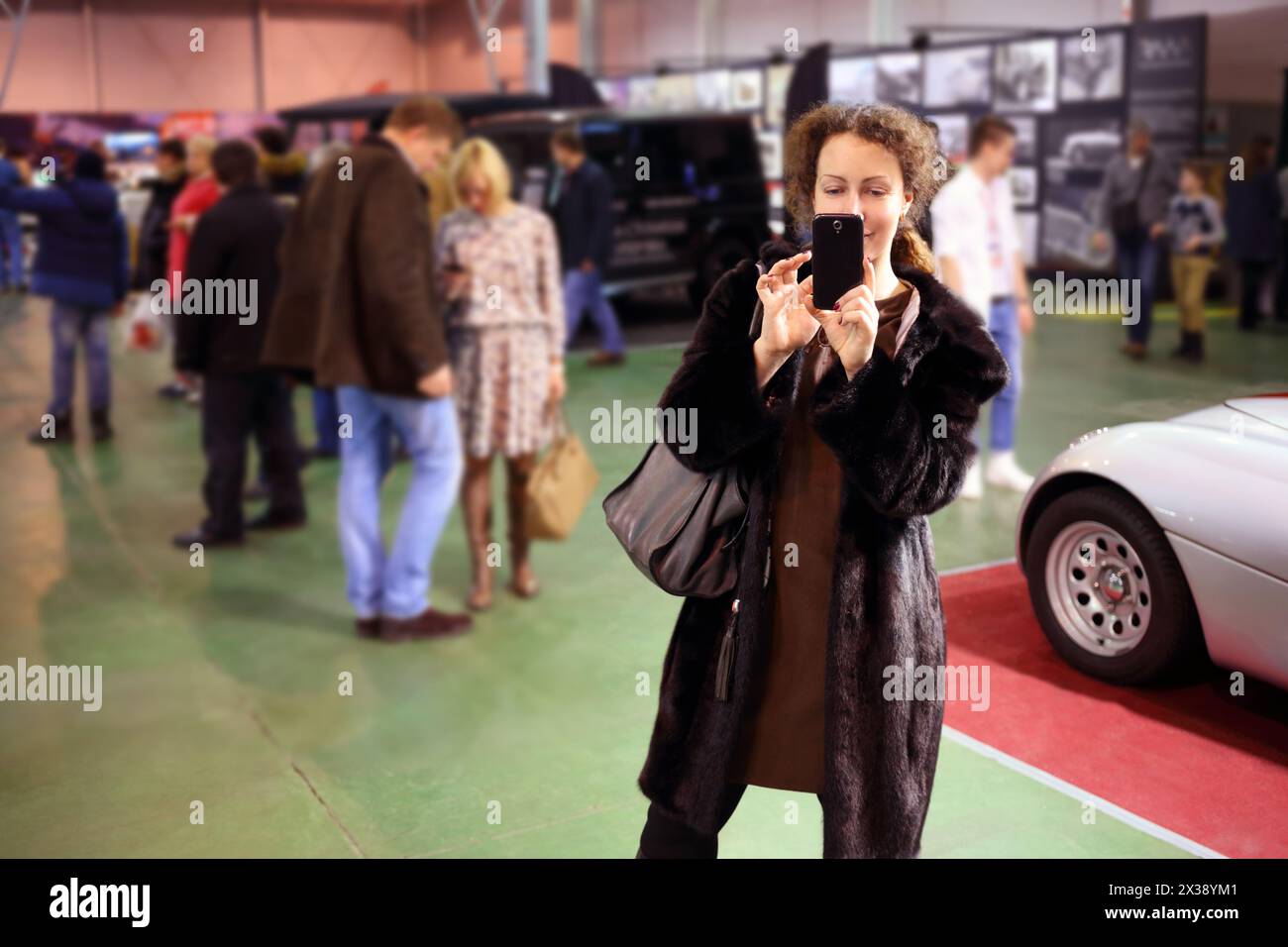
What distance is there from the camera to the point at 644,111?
1241 centimetres

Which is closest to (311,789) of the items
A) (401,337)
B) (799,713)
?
(401,337)

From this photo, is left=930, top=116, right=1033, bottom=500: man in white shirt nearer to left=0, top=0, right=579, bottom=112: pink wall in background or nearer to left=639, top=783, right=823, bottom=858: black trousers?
left=639, top=783, right=823, bottom=858: black trousers

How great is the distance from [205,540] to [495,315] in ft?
7.39

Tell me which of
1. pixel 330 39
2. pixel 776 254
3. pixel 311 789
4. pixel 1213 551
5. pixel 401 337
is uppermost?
pixel 330 39

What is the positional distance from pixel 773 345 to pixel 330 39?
30124mm

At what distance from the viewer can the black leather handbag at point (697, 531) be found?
2164 mm

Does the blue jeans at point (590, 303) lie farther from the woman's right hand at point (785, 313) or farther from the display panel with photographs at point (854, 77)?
the woman's right hand at point (785, 313)

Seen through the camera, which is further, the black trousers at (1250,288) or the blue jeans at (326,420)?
the black trousers at (1250,288)

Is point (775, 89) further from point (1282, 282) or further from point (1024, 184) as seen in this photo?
point (1282, 282)

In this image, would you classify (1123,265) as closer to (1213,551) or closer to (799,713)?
(1213,551)

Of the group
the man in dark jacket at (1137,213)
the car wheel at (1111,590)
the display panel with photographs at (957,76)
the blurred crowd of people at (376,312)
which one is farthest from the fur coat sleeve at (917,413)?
the display panel with photographs at (957,76)

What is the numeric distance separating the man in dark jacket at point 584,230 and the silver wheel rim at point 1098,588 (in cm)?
695

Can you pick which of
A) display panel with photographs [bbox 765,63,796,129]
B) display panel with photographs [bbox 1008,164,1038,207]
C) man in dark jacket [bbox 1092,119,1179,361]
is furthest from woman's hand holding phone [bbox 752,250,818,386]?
display panel with photographs [bbox 765,63,796,129]

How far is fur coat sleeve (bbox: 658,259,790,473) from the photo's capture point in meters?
2.07
